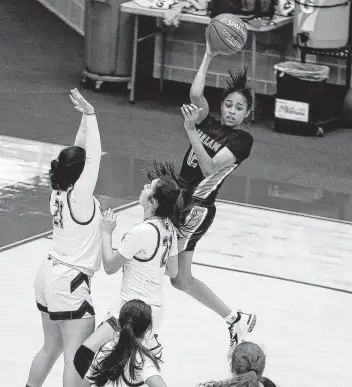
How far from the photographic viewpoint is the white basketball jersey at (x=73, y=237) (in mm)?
5832

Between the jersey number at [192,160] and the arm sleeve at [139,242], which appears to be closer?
the arm sleeve at [139,242]

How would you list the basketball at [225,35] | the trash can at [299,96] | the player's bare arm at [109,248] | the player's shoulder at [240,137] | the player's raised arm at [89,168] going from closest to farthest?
1. the player's bare arm at [109,248]
2. the player's raised arm at [89,168]
3. the player's shoulder at [240,137]
4. the basketball at [225,35]
5. the trash can at [299,96]

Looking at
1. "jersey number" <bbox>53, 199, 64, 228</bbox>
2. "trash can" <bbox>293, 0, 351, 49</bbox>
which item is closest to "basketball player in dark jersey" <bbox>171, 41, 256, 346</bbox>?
"jersey number" <bbox>53, 199, 64, 228</bbox>

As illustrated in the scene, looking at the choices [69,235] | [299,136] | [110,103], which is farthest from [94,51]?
[69,235]

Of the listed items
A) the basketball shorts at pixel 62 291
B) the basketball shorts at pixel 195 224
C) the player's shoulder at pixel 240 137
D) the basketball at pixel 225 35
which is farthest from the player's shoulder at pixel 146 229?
the basketball at pixel 225 35

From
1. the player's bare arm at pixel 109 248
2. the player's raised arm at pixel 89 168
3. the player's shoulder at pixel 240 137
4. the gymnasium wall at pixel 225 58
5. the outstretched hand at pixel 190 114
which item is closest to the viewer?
the player's bare arm at pixel 109 248

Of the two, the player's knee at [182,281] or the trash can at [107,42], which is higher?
the player's knee at [182,281]

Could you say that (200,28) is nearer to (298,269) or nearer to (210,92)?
(210,92)

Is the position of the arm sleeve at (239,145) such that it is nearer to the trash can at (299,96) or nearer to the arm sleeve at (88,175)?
the arm sleeve at (88,175)

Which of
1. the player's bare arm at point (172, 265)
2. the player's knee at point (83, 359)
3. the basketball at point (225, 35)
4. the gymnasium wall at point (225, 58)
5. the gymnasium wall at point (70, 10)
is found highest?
the basketball at point (225, 35)

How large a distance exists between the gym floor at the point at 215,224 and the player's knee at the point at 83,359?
925 mm

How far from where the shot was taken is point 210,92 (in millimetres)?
14820

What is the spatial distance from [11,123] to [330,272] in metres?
5.20

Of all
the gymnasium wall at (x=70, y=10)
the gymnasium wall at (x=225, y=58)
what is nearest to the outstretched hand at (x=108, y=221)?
the gymnasium wall at (x=225, y=58)
